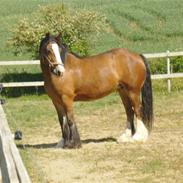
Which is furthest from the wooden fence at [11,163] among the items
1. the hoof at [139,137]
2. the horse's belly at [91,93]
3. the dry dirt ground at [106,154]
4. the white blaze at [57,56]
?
the hoof at [139,137]

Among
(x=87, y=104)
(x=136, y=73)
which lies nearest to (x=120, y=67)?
(x=136, y=73)

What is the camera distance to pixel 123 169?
902cm

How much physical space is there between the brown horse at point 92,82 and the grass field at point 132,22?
16614 mm

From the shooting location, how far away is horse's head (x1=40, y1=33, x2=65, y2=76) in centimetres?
1040

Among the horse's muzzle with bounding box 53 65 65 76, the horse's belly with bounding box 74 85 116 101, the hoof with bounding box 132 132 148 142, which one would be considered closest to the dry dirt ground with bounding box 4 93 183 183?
the hoof with bounding box 132 132 148 142

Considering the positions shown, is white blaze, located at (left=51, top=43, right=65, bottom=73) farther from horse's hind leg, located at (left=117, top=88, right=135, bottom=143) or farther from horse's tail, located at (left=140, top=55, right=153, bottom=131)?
horse's tail, located at (left=140, top=55, right=153, bottom=131)

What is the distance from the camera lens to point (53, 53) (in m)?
10.4

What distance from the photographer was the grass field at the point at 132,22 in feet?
104

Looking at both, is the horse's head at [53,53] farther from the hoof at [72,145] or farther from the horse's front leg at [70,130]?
the hoof at [72,145]

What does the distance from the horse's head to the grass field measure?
17.3 m

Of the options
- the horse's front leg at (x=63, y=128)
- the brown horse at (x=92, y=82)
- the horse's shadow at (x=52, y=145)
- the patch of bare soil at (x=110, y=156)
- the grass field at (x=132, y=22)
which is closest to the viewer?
the patch of bare soil at (x=110, y=156)

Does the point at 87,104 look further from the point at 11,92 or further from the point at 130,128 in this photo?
the point at 130,128

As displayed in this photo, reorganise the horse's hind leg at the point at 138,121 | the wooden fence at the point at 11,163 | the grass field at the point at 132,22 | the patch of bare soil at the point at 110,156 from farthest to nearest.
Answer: the grass field at the point at 132,22 → the horse's hind leg at the point at 138,121 → the patch of bare soil at the point at 110,156 → the wooden fence at the point at 11,163

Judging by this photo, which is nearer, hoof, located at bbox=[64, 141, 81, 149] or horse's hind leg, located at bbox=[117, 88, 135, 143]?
hoof, located at bbox=[64, 141, 81, 149]
